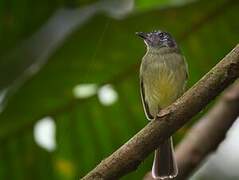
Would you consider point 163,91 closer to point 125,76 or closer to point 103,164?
point 125,76

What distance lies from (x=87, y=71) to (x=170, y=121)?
152 centimetres

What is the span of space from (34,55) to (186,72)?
893 mm

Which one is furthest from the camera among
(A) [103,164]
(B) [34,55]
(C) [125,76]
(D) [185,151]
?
(B) [34,55]

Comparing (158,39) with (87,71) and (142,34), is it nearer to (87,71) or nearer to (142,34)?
(142,34)

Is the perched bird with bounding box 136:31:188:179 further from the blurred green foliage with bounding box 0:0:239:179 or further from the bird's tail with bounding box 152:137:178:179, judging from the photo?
the blurred green foliage with bounding box 0:0:239:179

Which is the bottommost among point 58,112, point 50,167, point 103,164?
point 50,167

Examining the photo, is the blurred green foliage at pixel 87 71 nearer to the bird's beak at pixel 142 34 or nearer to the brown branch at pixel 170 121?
the bird's beak at pixel 142 34

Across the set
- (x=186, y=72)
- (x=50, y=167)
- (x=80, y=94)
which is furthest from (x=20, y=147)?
(x=186, y=72)

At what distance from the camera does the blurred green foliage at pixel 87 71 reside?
122 inches

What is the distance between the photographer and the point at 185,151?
8.48 ft

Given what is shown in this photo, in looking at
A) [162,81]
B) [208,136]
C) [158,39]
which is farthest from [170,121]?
[158,39]

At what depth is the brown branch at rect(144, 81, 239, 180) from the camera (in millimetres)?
2549

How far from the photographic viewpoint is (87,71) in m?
3.20

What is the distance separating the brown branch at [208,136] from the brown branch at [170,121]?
83 cm
